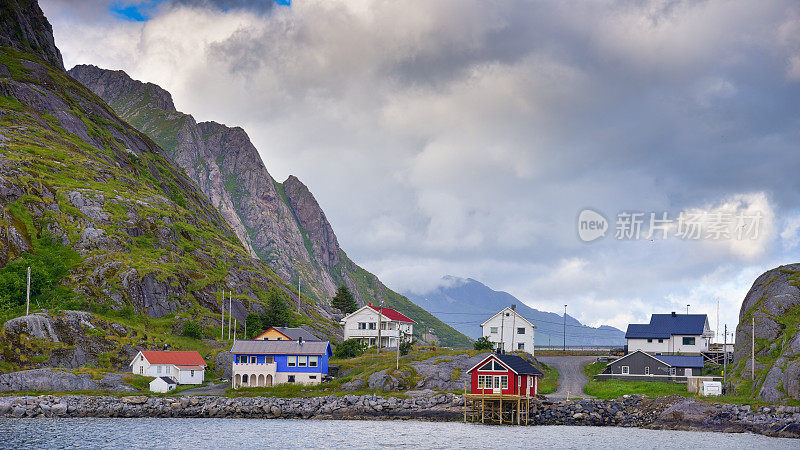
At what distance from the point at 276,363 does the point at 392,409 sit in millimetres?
24366

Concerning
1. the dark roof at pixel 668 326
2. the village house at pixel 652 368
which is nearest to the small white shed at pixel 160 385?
the village house at pixel 652 368

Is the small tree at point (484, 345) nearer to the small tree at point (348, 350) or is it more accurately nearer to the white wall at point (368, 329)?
the small tree at point (348, 350)

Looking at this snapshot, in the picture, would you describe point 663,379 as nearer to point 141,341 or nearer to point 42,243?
point 141,341

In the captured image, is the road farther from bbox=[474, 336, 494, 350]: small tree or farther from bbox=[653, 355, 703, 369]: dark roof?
bbox=[653, 355, 703, 369]: dark roof

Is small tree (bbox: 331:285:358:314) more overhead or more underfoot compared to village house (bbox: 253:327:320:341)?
more overhead

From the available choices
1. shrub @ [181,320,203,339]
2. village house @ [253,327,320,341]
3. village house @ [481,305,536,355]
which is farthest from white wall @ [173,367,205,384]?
village house @ [481,305,536,355]

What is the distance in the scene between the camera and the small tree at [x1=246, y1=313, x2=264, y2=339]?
463 feet

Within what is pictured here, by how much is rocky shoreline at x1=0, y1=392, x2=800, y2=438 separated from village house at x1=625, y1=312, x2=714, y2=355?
38631 millimetres

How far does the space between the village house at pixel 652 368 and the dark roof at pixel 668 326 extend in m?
15.8

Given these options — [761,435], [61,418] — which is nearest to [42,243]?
[61,418]

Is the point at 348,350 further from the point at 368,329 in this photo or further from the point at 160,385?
the point at 160,385

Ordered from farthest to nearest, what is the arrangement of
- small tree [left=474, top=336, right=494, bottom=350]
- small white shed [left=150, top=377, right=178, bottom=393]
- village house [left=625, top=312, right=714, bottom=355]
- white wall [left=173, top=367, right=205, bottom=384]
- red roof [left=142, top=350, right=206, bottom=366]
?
1. village house [left=625, top=312, right=714, bottom=355]
2. small tree [left=474, top=336, right=494, bottom=350]
3. white wall [left=173, top=367, right=205, bottom=384]
4. red roof [left=142, top=350, right=206, bottom=366]
5. small white shed [left=150, top=377, right=178, bottom=393]

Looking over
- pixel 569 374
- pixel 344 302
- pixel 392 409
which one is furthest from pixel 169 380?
pixel 344 302

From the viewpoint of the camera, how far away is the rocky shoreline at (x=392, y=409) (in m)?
86.9
